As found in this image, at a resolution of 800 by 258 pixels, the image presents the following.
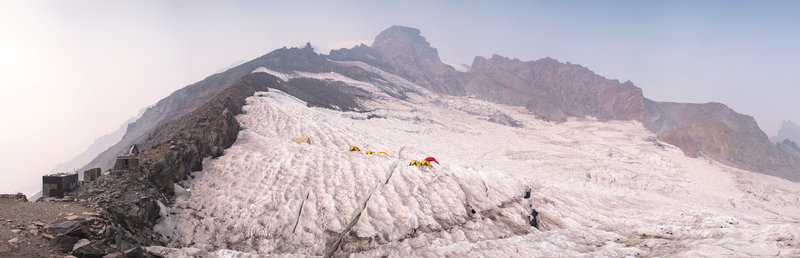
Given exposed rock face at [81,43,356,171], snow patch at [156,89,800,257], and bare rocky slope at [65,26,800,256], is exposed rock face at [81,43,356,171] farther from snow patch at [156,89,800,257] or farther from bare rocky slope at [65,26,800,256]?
snow patch at [156,89,800,257]

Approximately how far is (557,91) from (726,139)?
48581mm

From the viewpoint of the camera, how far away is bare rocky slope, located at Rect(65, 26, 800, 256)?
11.0 m

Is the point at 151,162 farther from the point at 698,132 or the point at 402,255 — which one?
the point at 698,132

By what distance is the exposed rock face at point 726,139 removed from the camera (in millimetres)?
50594

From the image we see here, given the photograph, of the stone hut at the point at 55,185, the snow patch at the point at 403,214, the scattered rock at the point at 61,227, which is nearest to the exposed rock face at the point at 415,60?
the snow patch at the point at 403,214

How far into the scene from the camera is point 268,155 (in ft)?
50.0

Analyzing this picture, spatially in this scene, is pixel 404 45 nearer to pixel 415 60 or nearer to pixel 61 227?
pixel 415 60

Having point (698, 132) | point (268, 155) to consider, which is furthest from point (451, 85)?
point (268, 155)

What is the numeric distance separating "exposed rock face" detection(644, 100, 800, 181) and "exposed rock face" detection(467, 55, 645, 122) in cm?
1170

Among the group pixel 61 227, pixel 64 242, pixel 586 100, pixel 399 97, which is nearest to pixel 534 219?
pixel 64 242

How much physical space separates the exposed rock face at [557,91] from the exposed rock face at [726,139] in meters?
11.7

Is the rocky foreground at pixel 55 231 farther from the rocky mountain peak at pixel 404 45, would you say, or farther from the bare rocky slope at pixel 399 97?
the rocky mountain peak at pixel 404 45

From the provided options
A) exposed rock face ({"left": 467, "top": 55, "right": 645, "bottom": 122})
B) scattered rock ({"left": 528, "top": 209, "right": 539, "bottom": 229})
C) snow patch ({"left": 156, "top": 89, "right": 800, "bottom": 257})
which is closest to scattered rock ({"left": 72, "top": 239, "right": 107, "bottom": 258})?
snow patch ({"left": 156, "top": 89, "right": 800, "bottom": 257})

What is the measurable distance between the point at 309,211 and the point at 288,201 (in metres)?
0.92
